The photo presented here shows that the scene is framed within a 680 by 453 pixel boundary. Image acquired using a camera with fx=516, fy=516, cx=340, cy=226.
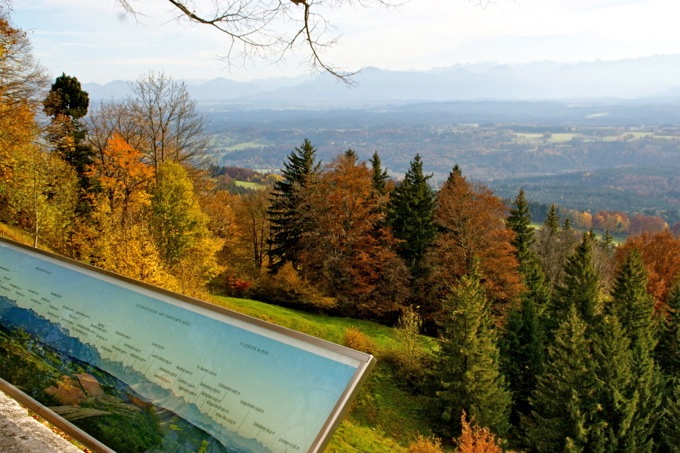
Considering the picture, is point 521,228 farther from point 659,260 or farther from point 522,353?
point 659,260

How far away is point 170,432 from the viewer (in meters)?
3.31

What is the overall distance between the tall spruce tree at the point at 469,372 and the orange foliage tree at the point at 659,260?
27410 mm

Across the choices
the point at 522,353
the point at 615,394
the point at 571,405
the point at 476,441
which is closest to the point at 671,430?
the point at 615,394

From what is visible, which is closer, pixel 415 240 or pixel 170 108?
pixel 170 108

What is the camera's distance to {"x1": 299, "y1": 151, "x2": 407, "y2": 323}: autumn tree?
35438mm

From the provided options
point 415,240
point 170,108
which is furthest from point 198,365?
point 415,240

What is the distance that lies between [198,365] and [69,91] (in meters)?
32.9

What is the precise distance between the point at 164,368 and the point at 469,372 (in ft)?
74.4

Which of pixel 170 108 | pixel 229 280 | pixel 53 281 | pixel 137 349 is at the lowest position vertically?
pixel 229 280

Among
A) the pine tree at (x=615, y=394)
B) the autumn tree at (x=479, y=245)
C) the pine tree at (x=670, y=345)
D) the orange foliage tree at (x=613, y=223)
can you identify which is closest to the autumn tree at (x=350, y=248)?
the autumn tree at (x=479, y=245)

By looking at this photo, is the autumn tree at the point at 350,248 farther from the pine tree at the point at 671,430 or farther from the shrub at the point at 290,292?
the pine tree at the point at 671,430

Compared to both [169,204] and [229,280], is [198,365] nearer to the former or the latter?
[169,204]

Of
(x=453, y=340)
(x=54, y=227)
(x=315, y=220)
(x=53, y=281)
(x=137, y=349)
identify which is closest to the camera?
(x=137, y=349)

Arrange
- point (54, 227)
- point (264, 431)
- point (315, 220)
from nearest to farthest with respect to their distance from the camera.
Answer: point (264, 431)
point (54, 227)
point (315, 220)
